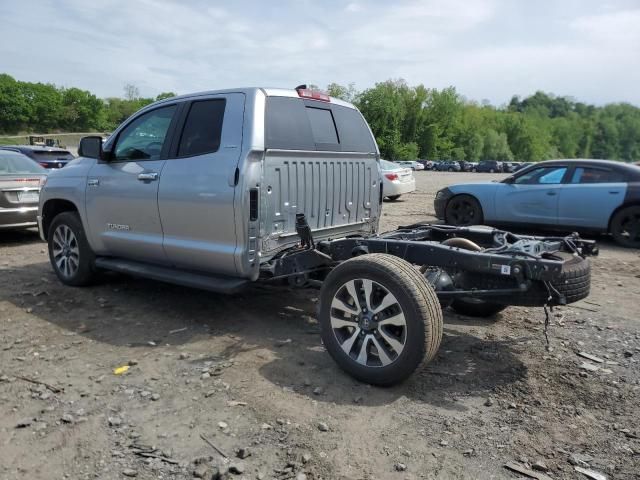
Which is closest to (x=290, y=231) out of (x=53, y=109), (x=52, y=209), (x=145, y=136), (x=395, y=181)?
(x=145, y=136)

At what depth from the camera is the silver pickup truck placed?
373 cm

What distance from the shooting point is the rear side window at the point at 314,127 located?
469 centimetres

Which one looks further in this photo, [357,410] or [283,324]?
[283,324]

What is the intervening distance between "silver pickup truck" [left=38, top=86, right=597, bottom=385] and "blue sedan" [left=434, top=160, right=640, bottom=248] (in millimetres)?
5298

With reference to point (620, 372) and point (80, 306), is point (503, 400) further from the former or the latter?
point (80, 306)

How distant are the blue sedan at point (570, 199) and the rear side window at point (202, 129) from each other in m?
7.21

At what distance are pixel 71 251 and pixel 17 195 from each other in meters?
3.33

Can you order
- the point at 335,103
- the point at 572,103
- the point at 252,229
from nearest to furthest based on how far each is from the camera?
the point at 252,229
the point at 335,103
the point at 572,103

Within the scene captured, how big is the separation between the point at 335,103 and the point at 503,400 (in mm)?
3356

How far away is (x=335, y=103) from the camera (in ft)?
18.1

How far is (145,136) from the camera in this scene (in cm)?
541

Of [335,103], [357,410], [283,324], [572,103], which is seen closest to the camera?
[357,410]

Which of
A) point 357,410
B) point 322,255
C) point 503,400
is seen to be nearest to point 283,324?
point 322,255

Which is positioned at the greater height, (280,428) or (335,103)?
(335,103)
